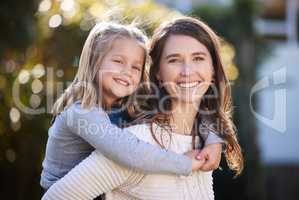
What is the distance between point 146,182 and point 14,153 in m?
4.71

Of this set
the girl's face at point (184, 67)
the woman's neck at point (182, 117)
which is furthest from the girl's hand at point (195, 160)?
the girl's face at point (184, 67)

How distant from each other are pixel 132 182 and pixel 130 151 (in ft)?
0.40

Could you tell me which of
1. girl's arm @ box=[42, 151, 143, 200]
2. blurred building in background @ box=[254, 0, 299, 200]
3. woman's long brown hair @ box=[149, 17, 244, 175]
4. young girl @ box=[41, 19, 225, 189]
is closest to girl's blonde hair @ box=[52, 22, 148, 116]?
young girl @ box=[41, 19, 225, 189]

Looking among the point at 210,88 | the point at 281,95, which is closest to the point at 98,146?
the point at 210,88

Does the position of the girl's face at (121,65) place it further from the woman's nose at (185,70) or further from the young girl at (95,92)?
the woman's nose at (185,70)

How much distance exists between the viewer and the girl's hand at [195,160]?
2.24m

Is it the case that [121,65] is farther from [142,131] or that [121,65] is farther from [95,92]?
[142,131]

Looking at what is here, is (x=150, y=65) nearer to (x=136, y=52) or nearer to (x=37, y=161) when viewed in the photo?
(x=136, y=52)

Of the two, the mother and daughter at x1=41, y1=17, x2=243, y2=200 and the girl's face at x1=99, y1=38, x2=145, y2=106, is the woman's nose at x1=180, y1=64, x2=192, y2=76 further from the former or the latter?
the girl's face at x1=99, y1=38, x2=145, y2=106

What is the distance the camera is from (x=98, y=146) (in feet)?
7.29

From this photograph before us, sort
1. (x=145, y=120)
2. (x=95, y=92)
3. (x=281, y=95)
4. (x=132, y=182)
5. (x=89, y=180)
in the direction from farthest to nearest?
(x=281, y=95) < (x=95, y=92) < (x=145, y=120) < (x=132, y=182) < (x=89, y=180)

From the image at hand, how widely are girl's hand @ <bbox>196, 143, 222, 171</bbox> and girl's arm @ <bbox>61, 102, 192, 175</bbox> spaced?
0.31 ft

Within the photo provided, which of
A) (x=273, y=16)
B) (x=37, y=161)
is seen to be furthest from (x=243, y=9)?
(x=37, y=161)

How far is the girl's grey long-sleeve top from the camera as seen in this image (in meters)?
2.15
